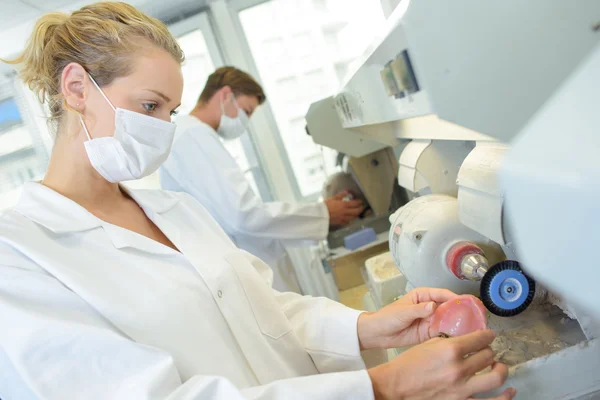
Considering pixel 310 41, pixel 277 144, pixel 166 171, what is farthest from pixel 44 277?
pixel 310 41

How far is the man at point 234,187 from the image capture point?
213 centimetres

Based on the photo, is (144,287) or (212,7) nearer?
(144,287)

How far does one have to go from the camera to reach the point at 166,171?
223 cm

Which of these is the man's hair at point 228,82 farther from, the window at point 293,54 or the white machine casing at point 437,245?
the white machine casing at point 437,245

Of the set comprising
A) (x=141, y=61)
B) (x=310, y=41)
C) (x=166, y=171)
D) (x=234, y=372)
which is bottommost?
(x=234, y=372)

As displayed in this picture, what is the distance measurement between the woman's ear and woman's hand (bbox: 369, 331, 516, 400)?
0.93 metres

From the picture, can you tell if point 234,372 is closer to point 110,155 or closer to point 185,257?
point 185,257

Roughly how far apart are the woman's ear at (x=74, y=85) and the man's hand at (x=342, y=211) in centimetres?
170

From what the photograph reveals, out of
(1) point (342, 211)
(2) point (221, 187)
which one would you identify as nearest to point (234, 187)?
(2) point (221, 187)

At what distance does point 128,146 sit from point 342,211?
5.43ft

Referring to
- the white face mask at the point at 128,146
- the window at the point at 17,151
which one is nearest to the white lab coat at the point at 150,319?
the white face mask at the point at 128,146

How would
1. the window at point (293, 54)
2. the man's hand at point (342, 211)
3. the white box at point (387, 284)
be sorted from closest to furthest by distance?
the white box at point (387, 284) < the man's hand at point (342, 211) < the window at point (293, 54)

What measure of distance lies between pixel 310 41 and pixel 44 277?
9.62 feet

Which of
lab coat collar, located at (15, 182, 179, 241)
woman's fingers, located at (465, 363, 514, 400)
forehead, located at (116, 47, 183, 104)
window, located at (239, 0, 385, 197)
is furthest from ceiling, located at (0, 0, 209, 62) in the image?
woman's fingers, located at (465, 363, 514, 400)
